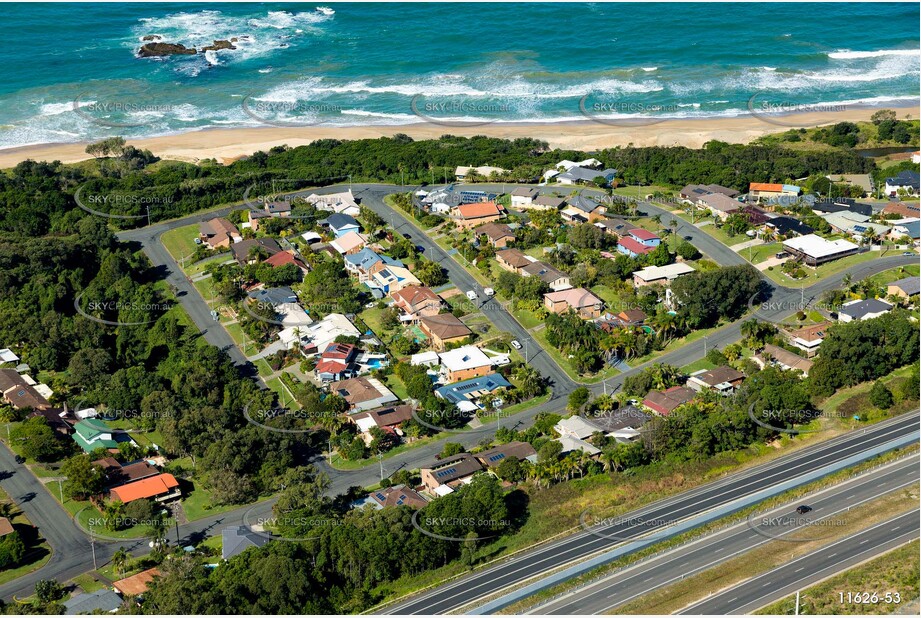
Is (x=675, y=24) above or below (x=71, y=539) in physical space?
above

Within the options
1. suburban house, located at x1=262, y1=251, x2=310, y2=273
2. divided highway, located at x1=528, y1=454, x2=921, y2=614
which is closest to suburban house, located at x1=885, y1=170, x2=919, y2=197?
divided highway, located at x1=528, y1=454, x2=921, y2=614

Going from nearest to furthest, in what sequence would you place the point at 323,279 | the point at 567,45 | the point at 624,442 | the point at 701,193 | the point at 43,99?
the point at 624,442, the point at 323,279, the point at 701,193, the point at 43,99, the point at 567,45

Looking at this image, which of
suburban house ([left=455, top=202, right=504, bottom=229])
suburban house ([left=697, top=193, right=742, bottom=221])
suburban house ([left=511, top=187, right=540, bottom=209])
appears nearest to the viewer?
suburban house ([left=697, top=193, right=742, bottom=221])

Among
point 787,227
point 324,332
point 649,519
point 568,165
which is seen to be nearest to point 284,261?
point 324,332

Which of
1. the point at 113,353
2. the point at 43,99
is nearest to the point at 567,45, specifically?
the point at 43,99

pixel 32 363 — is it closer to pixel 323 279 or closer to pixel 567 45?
pixel 323 279

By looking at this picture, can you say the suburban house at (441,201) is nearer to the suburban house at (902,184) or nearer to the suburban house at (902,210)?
the suburban house at (902,210)

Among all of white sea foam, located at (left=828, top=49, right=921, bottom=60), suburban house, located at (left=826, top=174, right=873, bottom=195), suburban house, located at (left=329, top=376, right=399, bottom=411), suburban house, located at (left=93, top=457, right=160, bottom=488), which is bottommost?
suburban house, located at (left=93, top=457, right=160, bottom=488)

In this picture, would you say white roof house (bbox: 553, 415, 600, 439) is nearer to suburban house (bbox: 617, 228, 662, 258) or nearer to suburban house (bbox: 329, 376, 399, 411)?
suburban house (bbox: 329, 376, 399, 411)
